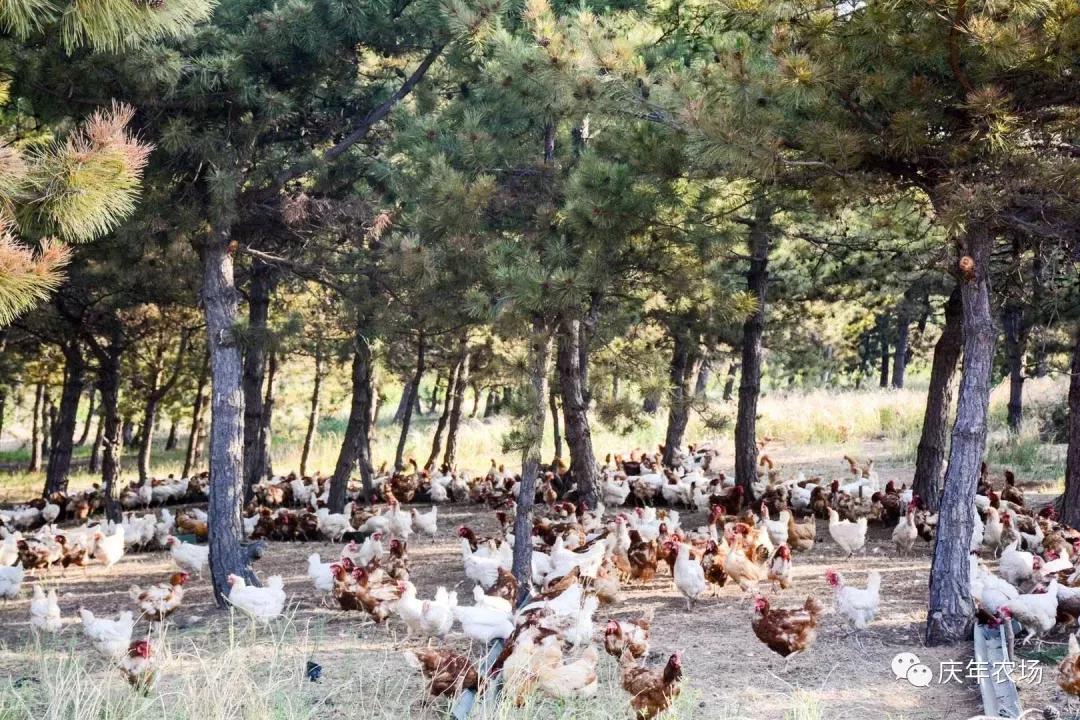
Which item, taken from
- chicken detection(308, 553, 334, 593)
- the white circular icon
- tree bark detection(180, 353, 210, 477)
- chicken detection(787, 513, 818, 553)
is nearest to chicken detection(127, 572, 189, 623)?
chicken detection(308, 553, 334, 593)

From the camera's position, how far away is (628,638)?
5656 mm

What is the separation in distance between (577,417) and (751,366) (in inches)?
93.6

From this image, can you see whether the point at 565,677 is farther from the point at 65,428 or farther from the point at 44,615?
the point at 65,428

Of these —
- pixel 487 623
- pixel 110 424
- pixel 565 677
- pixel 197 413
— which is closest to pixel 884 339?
pixel 197 413

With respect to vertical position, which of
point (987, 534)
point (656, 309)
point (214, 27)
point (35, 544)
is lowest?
point (35, 544)

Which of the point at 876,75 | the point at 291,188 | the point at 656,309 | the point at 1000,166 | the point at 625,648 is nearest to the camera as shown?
the point at 625,648

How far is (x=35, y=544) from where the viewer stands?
10.7m

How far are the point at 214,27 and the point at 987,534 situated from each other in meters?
8.54

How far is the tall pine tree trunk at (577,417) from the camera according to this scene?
1113 cm

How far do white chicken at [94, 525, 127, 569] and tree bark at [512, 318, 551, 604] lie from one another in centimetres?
513

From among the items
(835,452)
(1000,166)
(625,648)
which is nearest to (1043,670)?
(625,648)

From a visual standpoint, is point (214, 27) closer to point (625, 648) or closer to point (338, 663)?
point (338, 663)

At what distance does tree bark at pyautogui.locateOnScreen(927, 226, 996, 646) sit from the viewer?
652 centimetres

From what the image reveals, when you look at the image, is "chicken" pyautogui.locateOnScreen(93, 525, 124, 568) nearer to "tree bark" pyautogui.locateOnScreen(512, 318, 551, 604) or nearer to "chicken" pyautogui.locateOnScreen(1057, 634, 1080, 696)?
"tree bark" pyautogui.locateOnScreen(512, 318, 551, 604)
